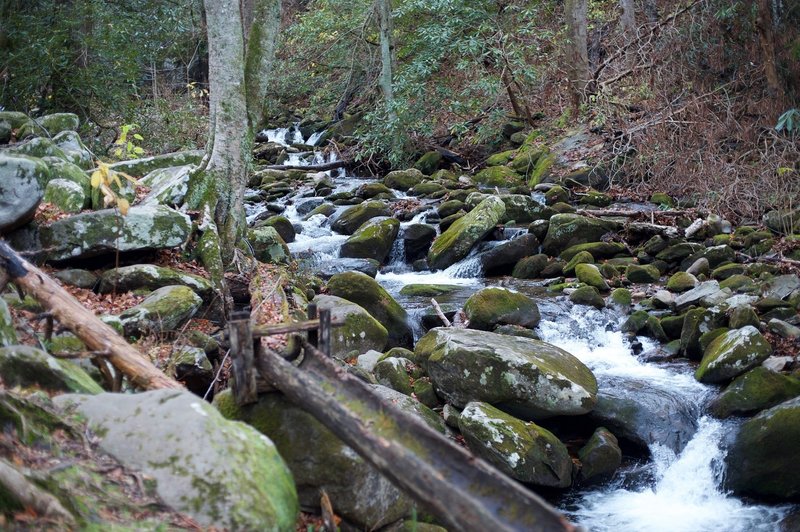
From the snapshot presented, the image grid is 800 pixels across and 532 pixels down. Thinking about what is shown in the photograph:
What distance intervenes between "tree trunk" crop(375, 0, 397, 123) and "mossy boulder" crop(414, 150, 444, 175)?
4.79 feet

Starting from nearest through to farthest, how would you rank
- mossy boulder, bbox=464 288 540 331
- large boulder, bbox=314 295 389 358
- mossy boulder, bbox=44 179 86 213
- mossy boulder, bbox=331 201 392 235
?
mossy boulder, bbox=44 179 86 213 < large boulder, bbox=314 295 389 358 < mossy boulder, bbox=464 288 540 331 < mossy boulder, bbox=331 201 392 235

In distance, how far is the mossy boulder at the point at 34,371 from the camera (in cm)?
399

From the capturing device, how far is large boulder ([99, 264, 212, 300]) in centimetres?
720

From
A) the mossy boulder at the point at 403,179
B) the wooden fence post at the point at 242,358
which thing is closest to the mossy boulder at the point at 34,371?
the wooden fence post at the point at 242,358

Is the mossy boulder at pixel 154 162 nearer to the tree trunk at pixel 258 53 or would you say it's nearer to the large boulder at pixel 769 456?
the tree trunk at pixel 258 53

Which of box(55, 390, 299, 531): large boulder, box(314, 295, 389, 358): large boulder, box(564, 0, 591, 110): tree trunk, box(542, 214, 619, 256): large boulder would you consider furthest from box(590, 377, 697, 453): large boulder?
box(564, 0, 591, 110): tree trunk

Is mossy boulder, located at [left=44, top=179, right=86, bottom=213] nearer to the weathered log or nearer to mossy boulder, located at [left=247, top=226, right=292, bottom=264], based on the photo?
mossy boulder, located at [left=247, top=226, right=292, bottom=264]

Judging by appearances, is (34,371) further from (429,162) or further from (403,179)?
(429,162)

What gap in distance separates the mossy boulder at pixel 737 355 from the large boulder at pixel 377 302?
3588 millimetres

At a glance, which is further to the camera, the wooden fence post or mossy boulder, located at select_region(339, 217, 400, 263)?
mossy boulder, located at select_region(339, 217, 400, 263)

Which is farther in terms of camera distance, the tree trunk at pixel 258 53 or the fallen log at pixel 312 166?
the fallen log at pixel 312 166

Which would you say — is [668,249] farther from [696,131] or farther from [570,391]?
[570,391]

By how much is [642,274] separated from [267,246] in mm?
5567

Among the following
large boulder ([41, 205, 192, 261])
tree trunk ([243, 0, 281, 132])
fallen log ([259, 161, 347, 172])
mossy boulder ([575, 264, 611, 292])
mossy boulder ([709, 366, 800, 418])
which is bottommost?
mossy boulder ([709, 366, 800, 418])
